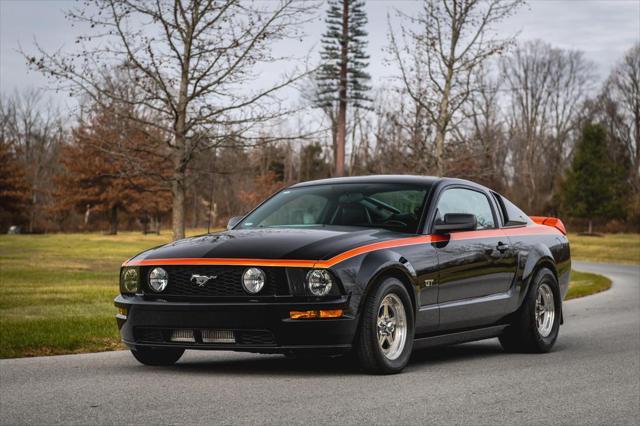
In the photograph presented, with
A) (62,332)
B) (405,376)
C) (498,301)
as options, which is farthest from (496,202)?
(62,332)

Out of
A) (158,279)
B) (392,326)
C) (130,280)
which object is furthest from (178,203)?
(392,326)

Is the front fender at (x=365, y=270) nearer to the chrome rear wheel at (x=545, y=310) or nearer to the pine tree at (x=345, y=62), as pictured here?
the chrome rear wheel at (x=545, y=310)

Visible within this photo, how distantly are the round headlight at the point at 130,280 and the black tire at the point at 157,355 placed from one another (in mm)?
582

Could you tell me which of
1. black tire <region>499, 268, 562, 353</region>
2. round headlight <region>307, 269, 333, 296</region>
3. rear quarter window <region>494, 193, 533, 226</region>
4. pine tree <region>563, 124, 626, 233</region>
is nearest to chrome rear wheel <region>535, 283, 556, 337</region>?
black tire <region>499, 268, 562, 353</region>

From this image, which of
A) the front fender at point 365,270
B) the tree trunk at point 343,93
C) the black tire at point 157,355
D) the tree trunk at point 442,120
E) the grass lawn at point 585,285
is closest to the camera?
the front fender at point 365,270

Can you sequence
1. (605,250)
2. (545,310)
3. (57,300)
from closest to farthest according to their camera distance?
(545,310) → (57,300) → (605,250)

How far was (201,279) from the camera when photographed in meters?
7.38

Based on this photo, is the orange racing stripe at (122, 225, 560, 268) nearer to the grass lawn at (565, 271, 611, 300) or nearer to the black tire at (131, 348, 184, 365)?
the black tire at (131, 348, 184, 365)

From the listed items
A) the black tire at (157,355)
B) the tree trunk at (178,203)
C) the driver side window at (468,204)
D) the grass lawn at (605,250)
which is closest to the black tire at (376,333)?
the driver side window at (468,204)

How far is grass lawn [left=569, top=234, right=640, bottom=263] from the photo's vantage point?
45.3 m

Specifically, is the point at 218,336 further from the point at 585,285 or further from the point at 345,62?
the point at 345,62

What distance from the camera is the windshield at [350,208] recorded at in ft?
28.1

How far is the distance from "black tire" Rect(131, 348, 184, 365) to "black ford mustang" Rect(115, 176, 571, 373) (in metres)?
0.01

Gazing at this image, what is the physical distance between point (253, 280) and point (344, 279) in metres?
0.64
